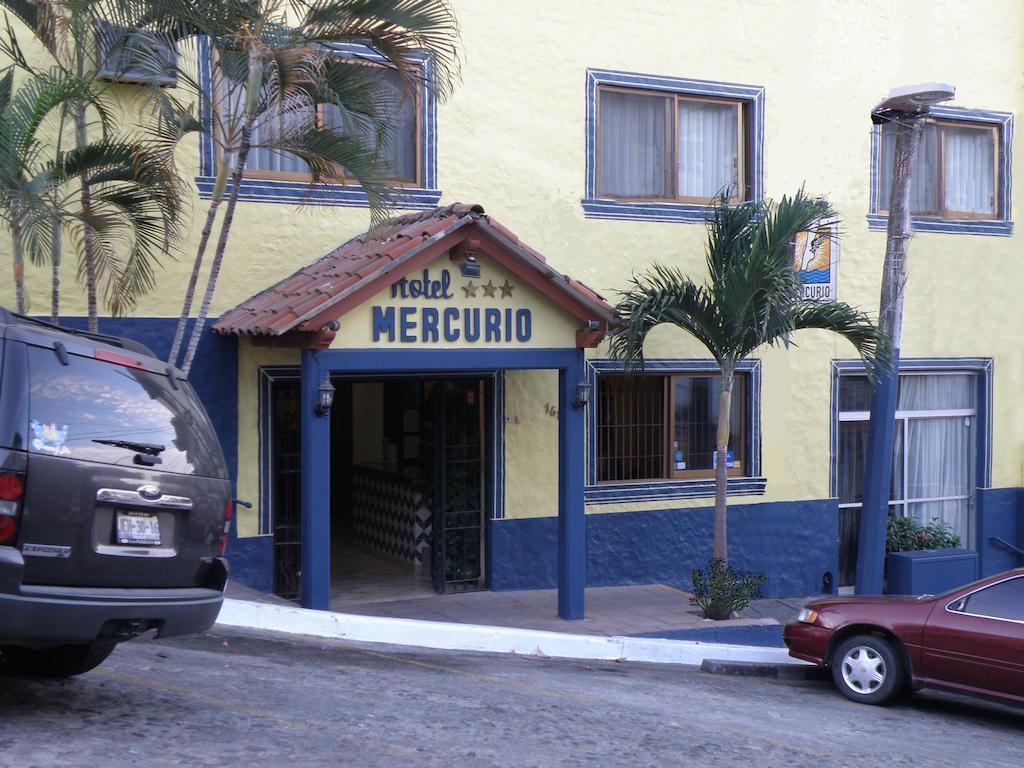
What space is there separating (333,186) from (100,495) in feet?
21.0

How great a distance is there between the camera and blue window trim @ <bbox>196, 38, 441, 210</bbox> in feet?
35.9

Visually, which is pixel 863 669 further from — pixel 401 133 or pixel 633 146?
pixel 401 133

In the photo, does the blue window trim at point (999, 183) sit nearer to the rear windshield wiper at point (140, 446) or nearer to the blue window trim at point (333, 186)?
the blue window trim at point (333, 186)

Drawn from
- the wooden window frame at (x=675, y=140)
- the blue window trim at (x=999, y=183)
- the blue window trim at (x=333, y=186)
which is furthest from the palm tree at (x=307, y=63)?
the blue window trim at (x=999, y=183)

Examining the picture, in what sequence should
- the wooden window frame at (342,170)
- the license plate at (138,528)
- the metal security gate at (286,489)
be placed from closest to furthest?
the license plate at (138,528) → the wooden window frame at (342,170) → the metal security gate at (286,489)

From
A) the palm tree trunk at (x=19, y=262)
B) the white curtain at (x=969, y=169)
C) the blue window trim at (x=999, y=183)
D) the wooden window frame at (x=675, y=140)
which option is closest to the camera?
the palm tree trunk at (x=19, y=262)

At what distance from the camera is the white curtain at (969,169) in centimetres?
1520

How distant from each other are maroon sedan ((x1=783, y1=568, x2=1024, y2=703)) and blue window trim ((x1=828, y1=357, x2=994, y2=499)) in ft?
15.3

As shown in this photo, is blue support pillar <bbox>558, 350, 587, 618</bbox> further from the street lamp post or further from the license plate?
the license plate

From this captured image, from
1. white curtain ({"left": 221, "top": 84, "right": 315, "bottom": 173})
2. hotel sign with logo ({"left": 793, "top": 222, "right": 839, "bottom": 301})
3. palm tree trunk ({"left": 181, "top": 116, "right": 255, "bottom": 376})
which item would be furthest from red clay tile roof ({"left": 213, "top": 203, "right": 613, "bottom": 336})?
hotel sign with logo ({"left": 793, "top": 222, "right": 839, "bottom": 301})

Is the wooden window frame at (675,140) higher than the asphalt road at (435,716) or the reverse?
higher

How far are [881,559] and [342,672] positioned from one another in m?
5.85

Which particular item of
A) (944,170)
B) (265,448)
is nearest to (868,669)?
(265,448)

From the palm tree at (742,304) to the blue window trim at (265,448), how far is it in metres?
3.35
